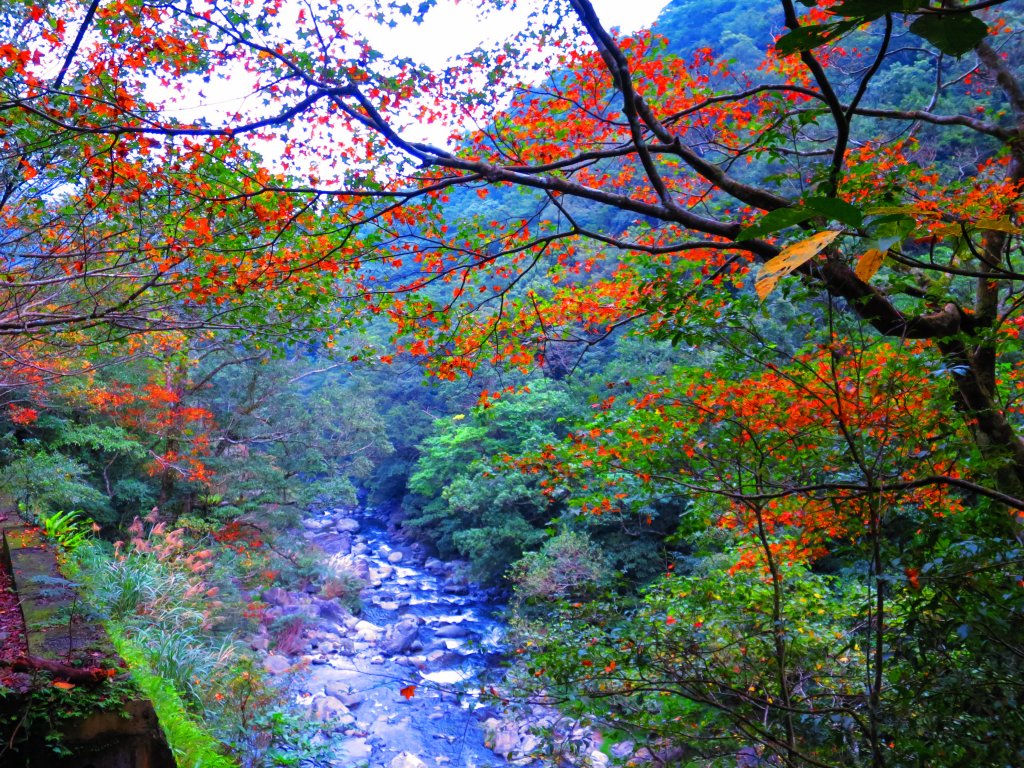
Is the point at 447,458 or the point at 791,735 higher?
the point at 447,458

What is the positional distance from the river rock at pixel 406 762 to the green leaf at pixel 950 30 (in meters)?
8.02

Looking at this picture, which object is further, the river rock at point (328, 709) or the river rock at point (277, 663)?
the river rock at point (277, 663)

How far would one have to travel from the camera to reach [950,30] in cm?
58

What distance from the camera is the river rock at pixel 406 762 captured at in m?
6.79

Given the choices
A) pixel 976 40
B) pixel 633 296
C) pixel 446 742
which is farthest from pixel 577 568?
pixel 976 40

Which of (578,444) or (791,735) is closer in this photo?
(791,735)

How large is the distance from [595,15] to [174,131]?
1.73 m

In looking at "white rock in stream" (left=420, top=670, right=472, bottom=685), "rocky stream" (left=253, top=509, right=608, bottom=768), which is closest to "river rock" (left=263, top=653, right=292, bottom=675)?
"rocky stream" (left=253, top=509, right=608, bottom=768)

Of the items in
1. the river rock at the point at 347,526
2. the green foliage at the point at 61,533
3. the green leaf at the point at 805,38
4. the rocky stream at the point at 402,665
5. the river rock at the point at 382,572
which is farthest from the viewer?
the river rock at the point at 347,526

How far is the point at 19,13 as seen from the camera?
4242 mm

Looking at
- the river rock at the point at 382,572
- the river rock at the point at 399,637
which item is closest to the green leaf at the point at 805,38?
the river rock at the point at 399,637

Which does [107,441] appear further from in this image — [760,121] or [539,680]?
[760,121]

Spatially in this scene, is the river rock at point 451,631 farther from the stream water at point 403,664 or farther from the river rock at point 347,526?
the river rock at point 347,526

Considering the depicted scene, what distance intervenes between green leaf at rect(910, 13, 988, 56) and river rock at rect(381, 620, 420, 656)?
11.0 meters
